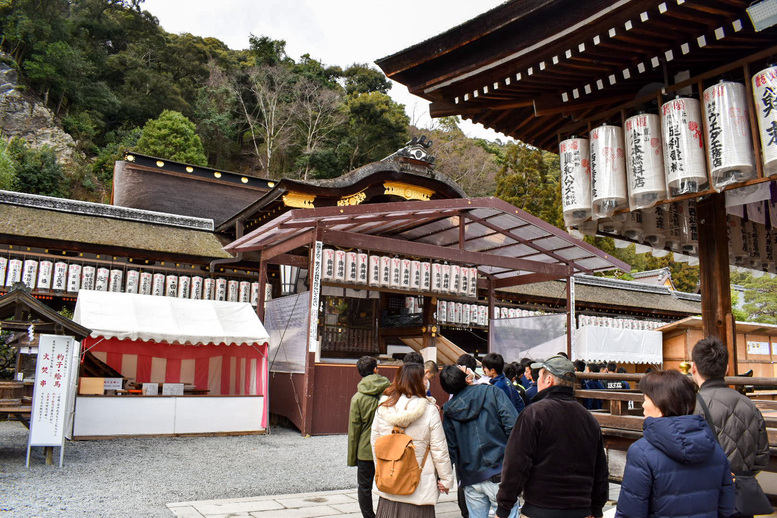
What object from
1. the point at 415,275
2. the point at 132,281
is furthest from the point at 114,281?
the point at 415,275

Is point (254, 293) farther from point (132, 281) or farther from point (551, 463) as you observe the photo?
point (551, 463)

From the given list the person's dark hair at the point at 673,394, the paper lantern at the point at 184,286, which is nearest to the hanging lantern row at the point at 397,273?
the paper lantern at the point at 184,286

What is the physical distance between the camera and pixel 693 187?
175 inches

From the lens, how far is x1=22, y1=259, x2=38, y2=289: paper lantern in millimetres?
12315

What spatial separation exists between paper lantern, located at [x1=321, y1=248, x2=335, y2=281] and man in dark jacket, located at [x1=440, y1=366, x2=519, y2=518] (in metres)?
8.23

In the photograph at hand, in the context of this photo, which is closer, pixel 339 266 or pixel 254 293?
pixel 339 266

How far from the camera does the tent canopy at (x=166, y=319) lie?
10.0 m

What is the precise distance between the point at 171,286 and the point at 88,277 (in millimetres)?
1802

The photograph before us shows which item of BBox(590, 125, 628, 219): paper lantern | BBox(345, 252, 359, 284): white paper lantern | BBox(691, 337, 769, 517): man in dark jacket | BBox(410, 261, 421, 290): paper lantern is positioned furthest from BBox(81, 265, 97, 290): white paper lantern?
BBox(691, 337, 769, 517): man in dark jacket

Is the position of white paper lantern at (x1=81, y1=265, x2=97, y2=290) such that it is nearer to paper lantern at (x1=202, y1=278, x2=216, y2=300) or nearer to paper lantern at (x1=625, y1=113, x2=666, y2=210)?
paper lantern at (x1=202, y1=278, x2=216, y2=300)

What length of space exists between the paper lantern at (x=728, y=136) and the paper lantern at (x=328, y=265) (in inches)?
349

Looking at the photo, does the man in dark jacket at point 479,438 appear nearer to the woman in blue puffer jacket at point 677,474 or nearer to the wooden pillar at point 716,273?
the woman in blue puffer jacket at point 677,474

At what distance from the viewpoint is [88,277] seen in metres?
13.0

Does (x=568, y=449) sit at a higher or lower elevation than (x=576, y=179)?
lower
